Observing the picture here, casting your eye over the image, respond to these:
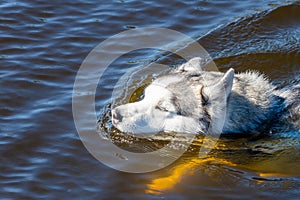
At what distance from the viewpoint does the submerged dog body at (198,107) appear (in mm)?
8047

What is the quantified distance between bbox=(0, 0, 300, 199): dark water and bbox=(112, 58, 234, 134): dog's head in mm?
576

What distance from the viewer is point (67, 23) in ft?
38.1

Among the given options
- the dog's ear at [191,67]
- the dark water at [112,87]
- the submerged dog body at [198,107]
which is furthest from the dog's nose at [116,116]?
the dog's ear at [191,67]

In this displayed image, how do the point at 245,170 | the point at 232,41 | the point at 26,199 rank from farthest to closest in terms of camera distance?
the point at 232,41 < the point at 245,170 < the point at 26,199

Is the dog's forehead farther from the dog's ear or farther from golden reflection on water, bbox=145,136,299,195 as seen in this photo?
golden reflection on water, bbox=145,136,299,195

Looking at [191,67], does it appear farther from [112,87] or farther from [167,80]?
[112,87]

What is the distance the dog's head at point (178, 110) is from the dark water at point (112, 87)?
576 millimetres

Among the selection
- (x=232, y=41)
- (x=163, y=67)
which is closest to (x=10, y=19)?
(x=163, y=67)

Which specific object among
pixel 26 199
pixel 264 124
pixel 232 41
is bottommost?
pixel 26 199

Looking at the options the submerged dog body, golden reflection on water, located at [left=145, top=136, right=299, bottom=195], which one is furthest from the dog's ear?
golden reflection on water, located at [left=145, top=136, right=299, bottom=195]

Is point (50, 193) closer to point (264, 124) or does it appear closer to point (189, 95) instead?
point (189, 95)

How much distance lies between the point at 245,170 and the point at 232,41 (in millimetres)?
3924

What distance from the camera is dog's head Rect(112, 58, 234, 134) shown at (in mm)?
8047

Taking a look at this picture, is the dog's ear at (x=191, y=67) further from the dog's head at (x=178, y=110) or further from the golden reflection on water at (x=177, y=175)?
the golden reflection on water at (x=177, y=175)
